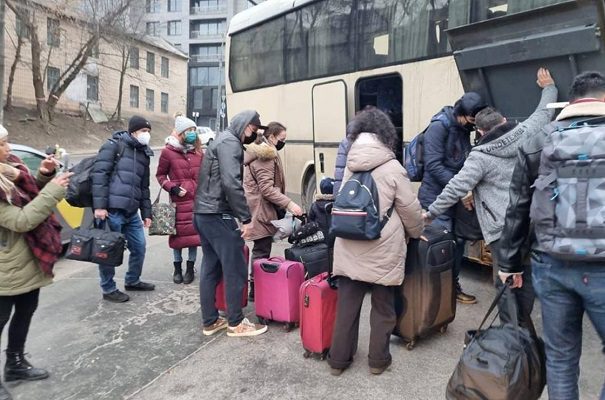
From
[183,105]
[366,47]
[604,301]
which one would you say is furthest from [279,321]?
[183,105]

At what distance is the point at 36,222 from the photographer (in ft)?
10.3

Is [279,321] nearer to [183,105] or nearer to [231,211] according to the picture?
[231,211]

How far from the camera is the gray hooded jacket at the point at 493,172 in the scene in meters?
3.59

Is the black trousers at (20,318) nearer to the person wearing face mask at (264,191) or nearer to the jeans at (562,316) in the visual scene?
the person wearing face mask at (264,191)

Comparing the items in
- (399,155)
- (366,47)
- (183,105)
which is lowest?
(399,155)

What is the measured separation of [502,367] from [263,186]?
2777mm

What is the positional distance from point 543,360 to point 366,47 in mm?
4929

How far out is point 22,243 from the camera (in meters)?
3.28

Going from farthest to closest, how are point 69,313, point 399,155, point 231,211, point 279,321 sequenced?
1. point 399,155
2. point 69,313
3. point 279,321
4. point 231,211

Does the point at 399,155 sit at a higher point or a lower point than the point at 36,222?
higher

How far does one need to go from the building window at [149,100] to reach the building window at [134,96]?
1.40m

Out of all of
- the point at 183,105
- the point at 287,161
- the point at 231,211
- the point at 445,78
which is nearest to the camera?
the point at 231,211

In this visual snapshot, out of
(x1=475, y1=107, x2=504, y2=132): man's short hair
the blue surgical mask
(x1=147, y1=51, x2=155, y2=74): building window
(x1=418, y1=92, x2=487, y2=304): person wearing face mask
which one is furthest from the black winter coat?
(x1=147, y1=51, x2=155, y2=74): building window

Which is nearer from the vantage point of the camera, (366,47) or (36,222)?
(36,222)
